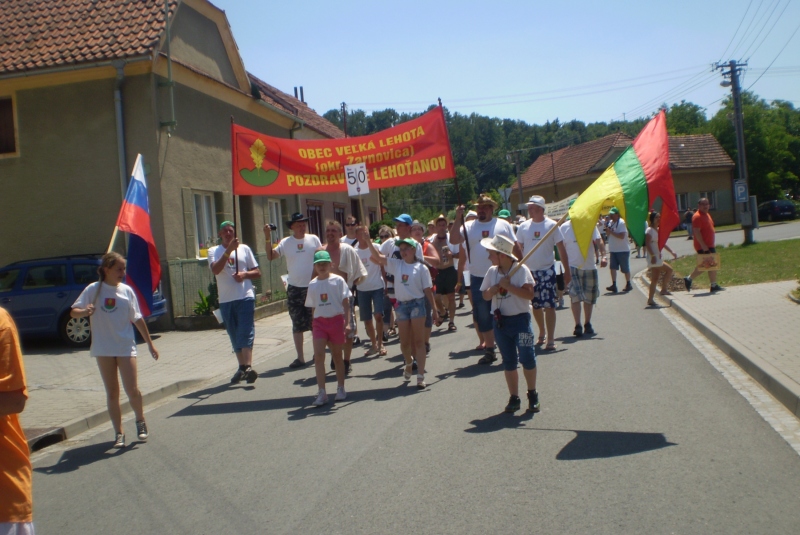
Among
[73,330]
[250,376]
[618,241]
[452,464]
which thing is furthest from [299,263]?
[618,241]

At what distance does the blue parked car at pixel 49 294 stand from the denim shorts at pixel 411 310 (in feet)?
20.3

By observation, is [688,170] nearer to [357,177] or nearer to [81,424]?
[357,177]

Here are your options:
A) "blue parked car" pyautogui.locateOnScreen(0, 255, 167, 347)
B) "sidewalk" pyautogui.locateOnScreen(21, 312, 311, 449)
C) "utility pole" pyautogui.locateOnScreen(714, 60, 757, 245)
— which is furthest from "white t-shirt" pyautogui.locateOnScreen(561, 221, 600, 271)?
"utility pole" pyautogui.locateOnScreen(714, 60, 757, 245)

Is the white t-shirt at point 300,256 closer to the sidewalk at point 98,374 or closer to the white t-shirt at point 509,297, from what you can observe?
the sidewalk at point 98,374

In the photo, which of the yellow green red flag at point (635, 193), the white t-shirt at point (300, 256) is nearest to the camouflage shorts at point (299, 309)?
the white t-shirt at point (300, 256)

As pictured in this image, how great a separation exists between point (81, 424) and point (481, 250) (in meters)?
4.90

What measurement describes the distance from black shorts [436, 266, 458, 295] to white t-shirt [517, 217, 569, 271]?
2404 mm

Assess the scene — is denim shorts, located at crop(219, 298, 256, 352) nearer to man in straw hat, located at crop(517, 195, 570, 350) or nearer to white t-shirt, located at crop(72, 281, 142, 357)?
white t-shirt, located at crop(72, 281, 142, 357)

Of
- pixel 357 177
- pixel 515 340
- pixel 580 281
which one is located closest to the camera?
pixel 515 340

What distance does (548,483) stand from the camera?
4.93 m

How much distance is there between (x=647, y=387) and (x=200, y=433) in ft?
14.5

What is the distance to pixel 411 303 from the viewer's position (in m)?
8.41

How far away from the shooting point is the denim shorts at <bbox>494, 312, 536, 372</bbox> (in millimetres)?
6680

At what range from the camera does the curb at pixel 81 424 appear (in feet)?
23.6
